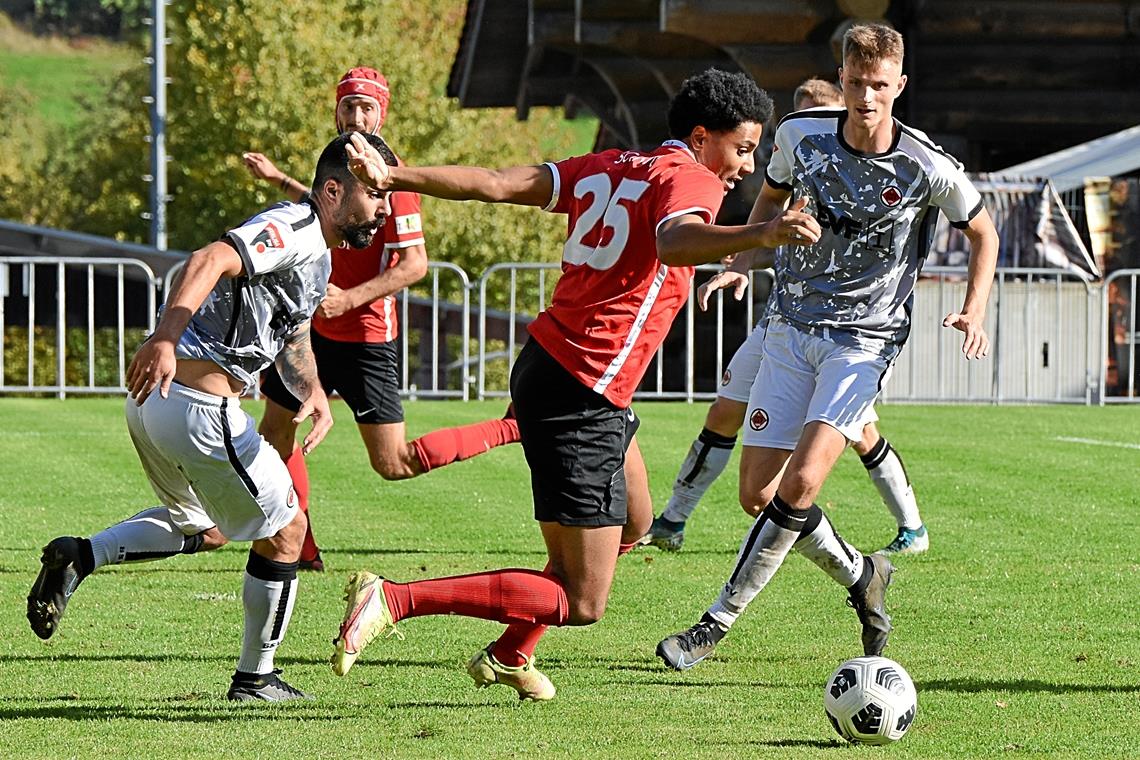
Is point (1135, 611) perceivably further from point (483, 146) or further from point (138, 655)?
point (483, 146)

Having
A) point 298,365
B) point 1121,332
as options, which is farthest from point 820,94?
point 1121,332

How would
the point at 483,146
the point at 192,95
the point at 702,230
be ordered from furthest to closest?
1. the point at 483,146
2. the point at 192,95
3. the point at 702,230

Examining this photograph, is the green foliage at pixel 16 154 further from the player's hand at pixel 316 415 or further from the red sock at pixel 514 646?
the red sock at pixel 514 646

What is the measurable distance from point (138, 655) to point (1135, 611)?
3797 millimetres

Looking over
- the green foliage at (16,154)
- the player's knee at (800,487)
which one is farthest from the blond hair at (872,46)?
the green foliage at (16,154)

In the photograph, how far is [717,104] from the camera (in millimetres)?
5438

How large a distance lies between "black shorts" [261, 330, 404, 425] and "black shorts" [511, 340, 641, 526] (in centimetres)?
266

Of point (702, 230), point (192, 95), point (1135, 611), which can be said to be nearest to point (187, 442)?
point (702, 230)

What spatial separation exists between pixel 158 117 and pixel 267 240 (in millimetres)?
31110

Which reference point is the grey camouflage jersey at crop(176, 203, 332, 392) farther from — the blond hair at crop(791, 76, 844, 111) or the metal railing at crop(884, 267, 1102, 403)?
the metal railing at crop(884, 267, 1102, 403)

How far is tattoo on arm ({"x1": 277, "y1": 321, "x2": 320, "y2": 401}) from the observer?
5984 millimetres

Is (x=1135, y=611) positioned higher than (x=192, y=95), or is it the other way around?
(x=192, y=95)

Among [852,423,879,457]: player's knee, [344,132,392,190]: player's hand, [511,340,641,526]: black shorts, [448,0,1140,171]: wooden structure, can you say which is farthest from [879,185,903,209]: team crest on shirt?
[448,0,1140,171]: wooden structure

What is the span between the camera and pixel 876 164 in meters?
6.23
